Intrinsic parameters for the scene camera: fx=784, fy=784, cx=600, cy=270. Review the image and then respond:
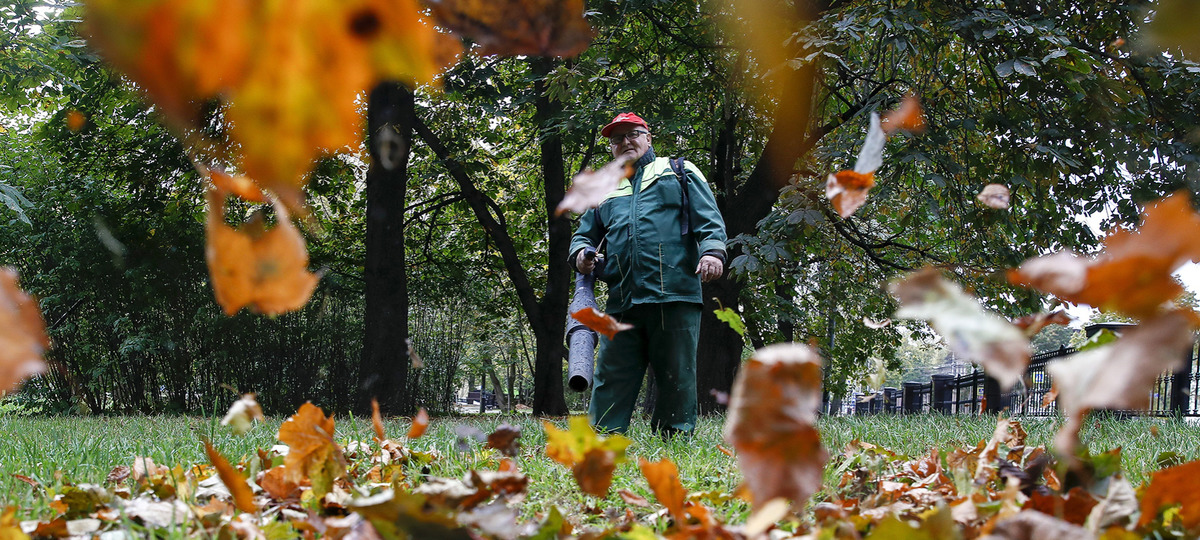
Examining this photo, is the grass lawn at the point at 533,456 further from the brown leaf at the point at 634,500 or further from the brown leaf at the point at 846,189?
the brown leaf at the point at 846,189

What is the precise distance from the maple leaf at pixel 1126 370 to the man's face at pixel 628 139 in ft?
9.95

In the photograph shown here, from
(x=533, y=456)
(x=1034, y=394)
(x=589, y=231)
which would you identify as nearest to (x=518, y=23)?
(x=533, y=456)

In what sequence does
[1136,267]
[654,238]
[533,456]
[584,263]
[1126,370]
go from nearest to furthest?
[1126,370]
[1136,267]
[533,456]
[584,263]
[654,238]

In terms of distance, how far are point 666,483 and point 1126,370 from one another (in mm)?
779

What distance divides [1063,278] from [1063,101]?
5653 millimetres

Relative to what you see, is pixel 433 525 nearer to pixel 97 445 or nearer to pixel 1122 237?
pixel 1122 237

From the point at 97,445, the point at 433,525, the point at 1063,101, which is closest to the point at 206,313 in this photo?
the point at 97,445

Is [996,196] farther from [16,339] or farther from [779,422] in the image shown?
[16,339]

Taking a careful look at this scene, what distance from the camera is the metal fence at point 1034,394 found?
7514 millimetres

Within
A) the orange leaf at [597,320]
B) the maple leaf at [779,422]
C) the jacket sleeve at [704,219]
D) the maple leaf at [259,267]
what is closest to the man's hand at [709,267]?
the jacket sleeve at [704,219]

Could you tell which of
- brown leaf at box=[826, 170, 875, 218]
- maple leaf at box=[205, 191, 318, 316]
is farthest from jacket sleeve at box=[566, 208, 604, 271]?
maple leaf at box=[205, 191, 318, 316]

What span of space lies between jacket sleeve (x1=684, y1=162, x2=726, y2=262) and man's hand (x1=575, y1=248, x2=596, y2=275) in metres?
0.50

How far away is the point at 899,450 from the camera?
346 cm

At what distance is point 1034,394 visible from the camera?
12.4 m
